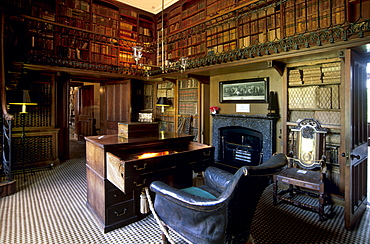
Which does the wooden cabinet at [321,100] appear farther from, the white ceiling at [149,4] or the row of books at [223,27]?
the white ceiling at [149,4]

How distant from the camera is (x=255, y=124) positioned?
4117 millimetres

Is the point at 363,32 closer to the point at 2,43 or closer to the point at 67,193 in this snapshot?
the point at 67,193

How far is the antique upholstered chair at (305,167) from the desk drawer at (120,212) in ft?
6.19

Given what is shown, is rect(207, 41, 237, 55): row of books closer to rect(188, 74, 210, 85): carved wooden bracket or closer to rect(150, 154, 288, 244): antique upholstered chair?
rect(188, 74, 210, 85): carved wooden bracket

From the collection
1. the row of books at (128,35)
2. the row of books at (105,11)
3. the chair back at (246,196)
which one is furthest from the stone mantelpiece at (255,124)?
the row of books at (105,11)

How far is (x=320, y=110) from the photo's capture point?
321 cm

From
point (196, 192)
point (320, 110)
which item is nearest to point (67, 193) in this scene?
point (196, 192)

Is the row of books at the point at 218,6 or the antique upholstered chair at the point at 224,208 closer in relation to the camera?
the antique upholstered chair at the point at 224,208

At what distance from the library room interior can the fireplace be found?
26 mm

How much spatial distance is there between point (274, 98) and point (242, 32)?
6.02 feet

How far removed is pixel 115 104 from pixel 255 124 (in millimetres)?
4293

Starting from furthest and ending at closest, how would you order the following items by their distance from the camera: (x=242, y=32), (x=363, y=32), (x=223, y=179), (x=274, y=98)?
(x=242, y=32)
(x=274, y=98)
(x=363, y=32)
(x=223, y=179)

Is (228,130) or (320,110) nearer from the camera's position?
(320,110)

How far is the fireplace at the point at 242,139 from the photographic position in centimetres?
392
